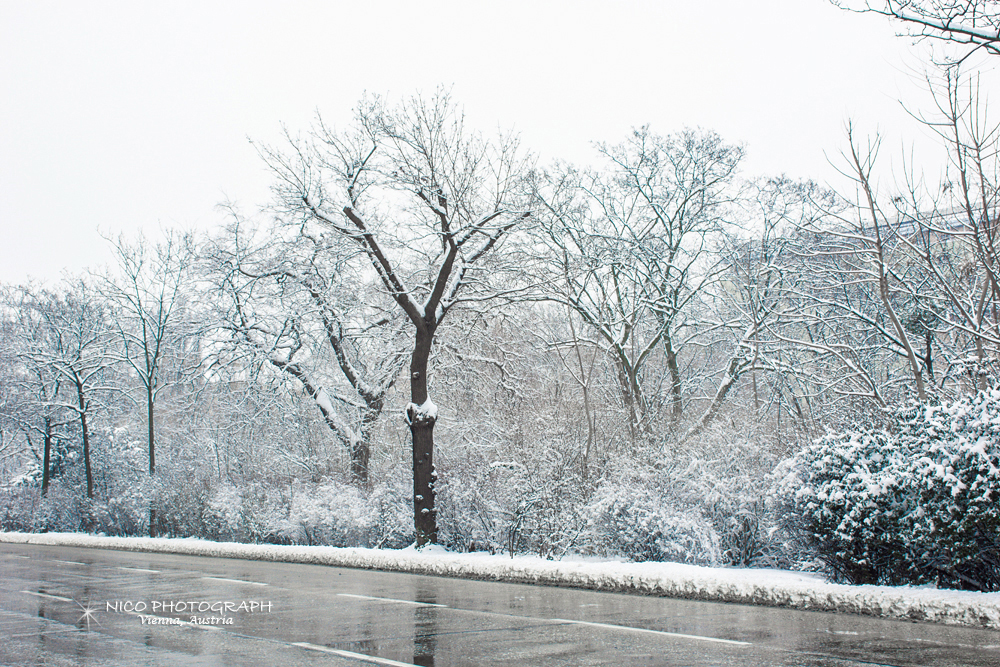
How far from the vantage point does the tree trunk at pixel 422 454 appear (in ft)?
63.9

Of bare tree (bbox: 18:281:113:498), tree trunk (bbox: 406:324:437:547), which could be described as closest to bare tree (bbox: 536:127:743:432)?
tree trunk (bbox: 406:324:437:547)

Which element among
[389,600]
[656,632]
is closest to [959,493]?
[656,632]

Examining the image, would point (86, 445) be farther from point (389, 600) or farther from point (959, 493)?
point (959, 493)

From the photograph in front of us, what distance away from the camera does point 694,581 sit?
39.1 ft

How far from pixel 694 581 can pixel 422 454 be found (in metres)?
9.17

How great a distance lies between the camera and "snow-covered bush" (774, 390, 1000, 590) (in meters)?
9.57

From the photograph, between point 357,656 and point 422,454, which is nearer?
point 357,656

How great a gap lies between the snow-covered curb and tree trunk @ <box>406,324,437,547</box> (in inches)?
31.9

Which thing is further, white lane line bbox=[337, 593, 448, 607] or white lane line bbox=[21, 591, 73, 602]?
white lane line bbox=[21, 591, 73, 602]

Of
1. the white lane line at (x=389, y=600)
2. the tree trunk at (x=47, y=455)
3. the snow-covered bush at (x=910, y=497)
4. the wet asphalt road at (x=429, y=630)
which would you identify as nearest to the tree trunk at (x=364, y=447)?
the wet asphalt road at (x=429, y=630)

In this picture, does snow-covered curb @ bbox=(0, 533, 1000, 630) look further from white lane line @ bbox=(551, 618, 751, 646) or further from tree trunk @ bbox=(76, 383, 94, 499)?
tree trunk @ bbox=(76, 383, 94, 499)

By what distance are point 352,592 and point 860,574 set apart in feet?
24.7

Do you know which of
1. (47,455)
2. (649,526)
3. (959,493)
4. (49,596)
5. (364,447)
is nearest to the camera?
(959,493)

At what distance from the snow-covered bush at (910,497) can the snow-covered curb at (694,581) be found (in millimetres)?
532
